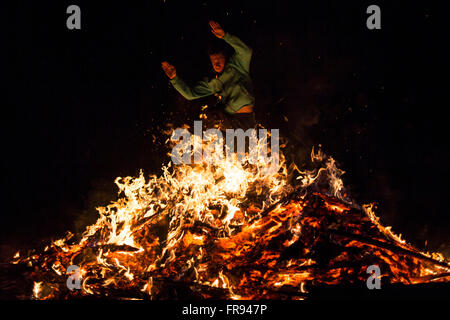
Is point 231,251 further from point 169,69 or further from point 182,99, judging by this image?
point 182,99

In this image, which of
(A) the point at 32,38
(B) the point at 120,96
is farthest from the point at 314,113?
(A) the point at 32,38

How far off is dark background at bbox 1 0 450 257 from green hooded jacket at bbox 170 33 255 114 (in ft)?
2.13

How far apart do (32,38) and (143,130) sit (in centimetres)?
212

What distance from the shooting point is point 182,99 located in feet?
15.0

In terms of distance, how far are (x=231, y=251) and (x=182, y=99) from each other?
261 cm

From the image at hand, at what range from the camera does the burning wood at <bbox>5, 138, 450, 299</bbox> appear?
2541 mm

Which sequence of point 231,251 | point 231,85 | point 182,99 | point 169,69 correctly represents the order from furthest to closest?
point 182,99
point 231,85
point 169,69
point 231,251

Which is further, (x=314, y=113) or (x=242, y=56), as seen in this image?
(x=314, y=113)

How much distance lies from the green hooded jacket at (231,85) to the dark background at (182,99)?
0.65 meters

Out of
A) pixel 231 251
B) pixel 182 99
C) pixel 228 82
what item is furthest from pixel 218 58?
pixel 231 251

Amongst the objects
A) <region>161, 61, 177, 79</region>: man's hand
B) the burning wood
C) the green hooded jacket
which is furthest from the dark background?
the burning wood

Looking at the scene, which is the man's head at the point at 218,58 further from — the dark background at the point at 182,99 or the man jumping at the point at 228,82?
the dark background at the point at 182,99
